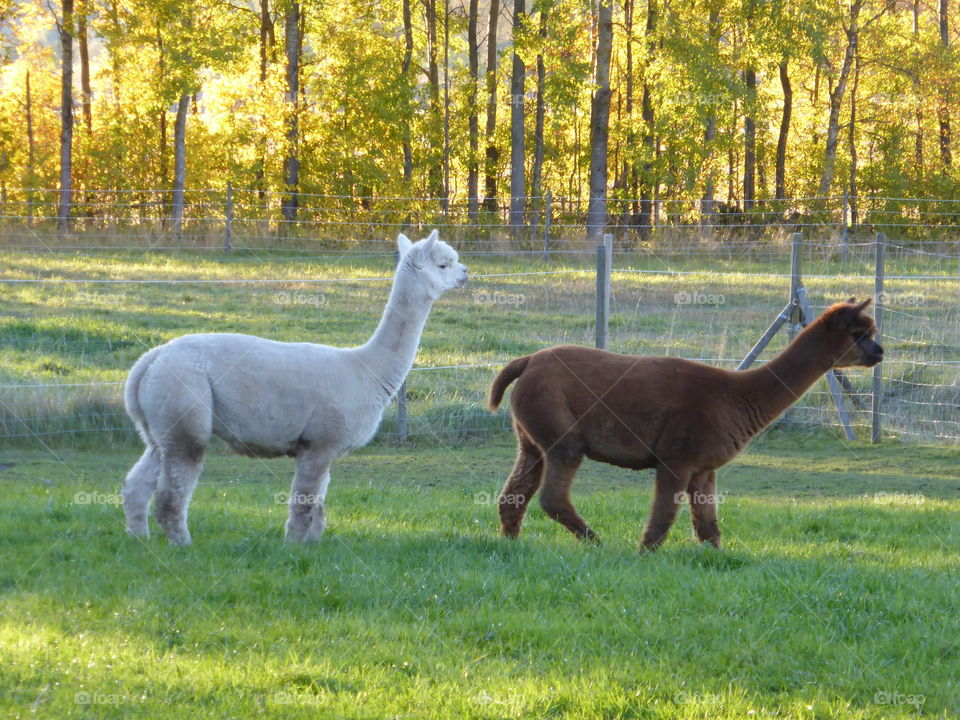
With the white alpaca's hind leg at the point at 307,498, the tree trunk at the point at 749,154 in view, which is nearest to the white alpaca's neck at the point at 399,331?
the white alpaca's hind leg at the point at 307,498

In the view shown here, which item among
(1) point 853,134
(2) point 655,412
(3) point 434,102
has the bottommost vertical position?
(2) point 655,412

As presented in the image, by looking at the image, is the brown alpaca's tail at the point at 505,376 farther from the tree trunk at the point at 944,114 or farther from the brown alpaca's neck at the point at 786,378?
the tree trunk at the point at 944,114

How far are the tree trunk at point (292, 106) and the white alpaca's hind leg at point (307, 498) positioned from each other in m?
23.4

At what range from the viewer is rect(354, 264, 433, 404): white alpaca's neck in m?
6.62

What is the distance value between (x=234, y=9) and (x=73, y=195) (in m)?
7.49

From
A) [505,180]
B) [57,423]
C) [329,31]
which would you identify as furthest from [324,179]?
[57,423]

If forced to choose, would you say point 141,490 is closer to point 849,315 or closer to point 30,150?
point 849,315

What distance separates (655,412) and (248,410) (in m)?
2.38

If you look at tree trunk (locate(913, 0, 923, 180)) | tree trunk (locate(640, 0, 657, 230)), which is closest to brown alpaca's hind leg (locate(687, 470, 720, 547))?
tree trunk (locate(640, 0, 657, 230))

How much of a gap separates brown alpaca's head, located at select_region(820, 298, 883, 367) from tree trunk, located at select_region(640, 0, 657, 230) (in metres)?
23.0

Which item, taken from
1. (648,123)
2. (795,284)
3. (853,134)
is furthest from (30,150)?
(795,284)

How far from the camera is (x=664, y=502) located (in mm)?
6250

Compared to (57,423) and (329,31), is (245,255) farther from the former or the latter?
(57,423)

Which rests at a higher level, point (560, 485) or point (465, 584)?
point (560, 485)
